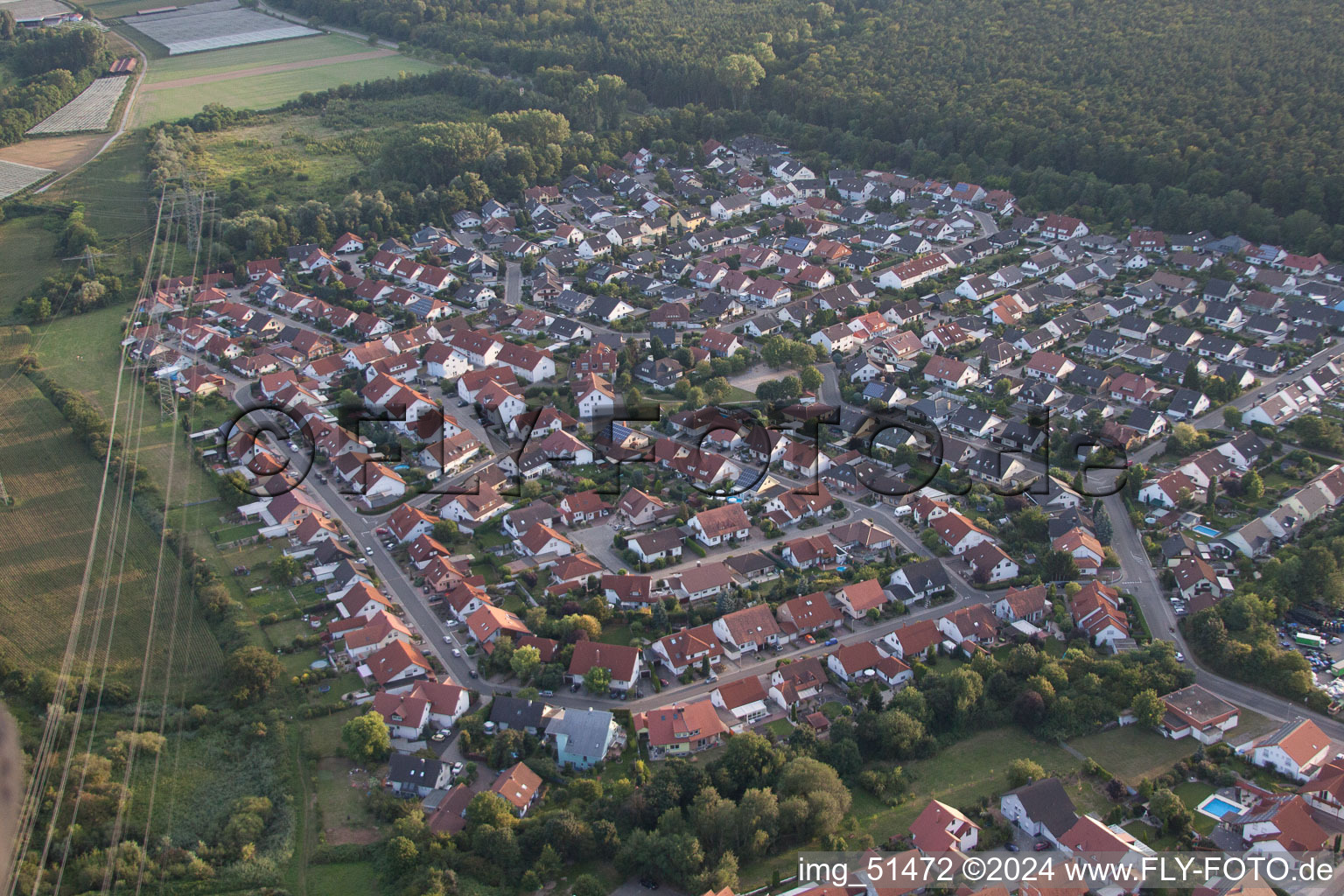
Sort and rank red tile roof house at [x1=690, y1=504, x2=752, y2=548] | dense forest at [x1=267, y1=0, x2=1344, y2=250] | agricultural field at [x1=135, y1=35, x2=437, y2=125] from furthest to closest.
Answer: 1. agricultural field at [x1=135, y1=35, x2=437, y2=125]
2. dense forest at [x1=267, y1=0, x2=1344, y2=250]
3. red tile roof house at [x1=690, y1=504, x2=752, y2=548]

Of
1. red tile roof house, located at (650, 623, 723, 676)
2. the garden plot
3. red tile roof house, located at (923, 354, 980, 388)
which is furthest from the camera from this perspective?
the garden plot

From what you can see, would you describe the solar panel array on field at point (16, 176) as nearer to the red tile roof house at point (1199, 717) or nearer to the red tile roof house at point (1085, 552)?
the red tile roof house at point (1085, 552)

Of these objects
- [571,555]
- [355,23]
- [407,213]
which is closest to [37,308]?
[407,213]

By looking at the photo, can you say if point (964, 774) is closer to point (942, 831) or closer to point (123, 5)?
point (942, 831)

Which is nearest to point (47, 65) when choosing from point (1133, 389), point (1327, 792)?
point (1133, 389)

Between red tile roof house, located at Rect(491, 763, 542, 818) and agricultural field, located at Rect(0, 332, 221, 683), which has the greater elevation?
red tile roof house, located at Rect(491, 763, 542, 818)

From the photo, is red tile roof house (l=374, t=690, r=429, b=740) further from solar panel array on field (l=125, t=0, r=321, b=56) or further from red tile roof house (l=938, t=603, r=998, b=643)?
solar panel array on field (l=125, t=0, r=321, b=56)

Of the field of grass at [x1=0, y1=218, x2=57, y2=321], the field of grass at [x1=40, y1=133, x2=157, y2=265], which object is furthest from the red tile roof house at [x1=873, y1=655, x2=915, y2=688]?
the field of grass at [x1=0, y1=218, x2=57, y2=321]

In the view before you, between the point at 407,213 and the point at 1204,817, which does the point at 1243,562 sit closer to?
the point at 1204,817
